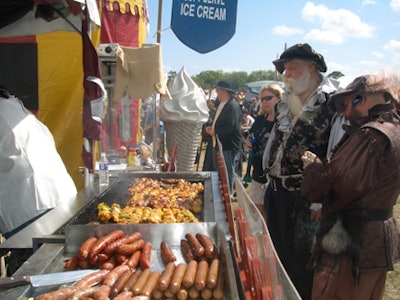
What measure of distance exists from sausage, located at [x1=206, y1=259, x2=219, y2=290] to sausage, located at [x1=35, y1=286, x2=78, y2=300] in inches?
29.5

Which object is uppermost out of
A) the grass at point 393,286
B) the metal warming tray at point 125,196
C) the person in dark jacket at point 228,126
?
the person in dark jacket at point 228,126

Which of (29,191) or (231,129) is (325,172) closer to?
(29,191)

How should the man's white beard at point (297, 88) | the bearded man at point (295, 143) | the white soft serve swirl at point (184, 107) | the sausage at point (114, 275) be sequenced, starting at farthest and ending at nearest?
the white soft serve swirl at point (184, 107)
the man's white beard at point (297, 88)
the bearded man at point (295, 143)
the sausage at point (114, 275)

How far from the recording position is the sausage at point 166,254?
2.40 meters

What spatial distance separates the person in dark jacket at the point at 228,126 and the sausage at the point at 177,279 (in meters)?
5.12

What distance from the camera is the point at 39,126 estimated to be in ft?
11.5

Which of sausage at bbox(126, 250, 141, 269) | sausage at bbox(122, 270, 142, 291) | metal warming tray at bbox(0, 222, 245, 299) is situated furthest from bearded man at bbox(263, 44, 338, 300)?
sausage at bbox(122, 270, 142, 291)

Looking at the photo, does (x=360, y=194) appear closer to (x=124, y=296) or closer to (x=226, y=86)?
(x=124, y=296)

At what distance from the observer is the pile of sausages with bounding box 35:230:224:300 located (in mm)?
1963

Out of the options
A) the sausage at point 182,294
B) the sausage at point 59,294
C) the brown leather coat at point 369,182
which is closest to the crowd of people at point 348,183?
the brown leather coat at point 369,182

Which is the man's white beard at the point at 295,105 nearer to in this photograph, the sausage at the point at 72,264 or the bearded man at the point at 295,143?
the bearded man at the point at 295,143

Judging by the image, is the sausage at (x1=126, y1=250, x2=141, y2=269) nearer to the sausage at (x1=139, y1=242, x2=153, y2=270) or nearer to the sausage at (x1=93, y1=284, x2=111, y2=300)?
the sausage at (x1=139, y1=242, x2=153, y2=270)

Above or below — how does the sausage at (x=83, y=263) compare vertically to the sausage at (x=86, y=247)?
below

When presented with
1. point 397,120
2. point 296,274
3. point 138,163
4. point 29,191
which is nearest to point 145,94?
point 138,163
